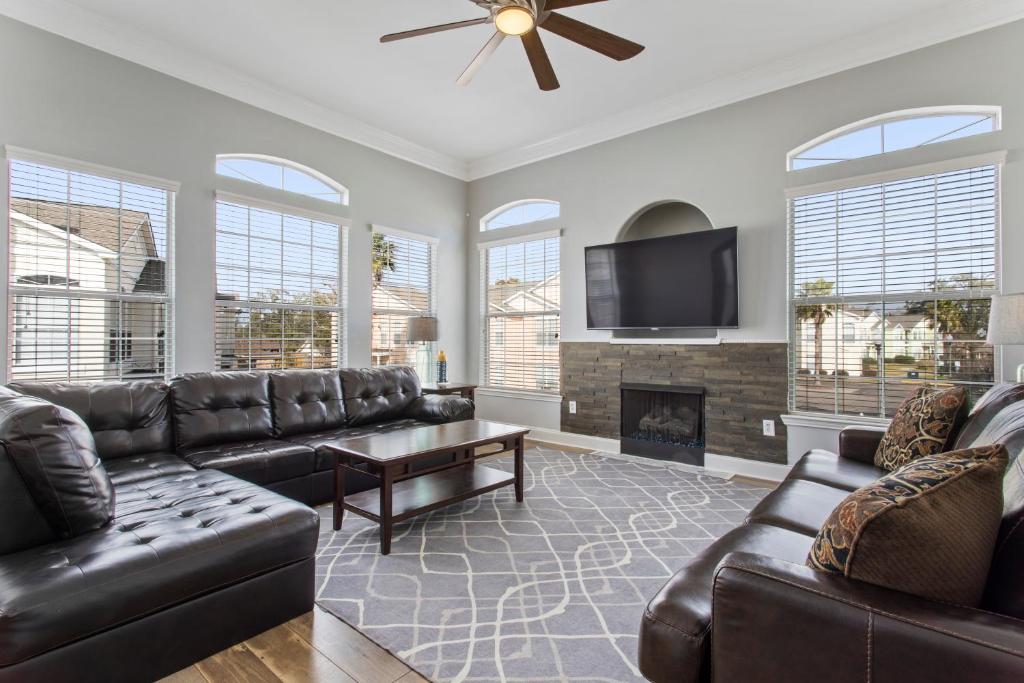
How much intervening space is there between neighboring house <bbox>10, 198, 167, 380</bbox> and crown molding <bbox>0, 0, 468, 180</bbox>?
3.77ft

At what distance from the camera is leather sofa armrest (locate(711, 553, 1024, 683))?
91cm

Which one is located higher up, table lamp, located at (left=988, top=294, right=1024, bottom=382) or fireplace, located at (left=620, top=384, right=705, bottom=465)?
table lamp, located at (left=988, top=294, right=1024, bottom=382)

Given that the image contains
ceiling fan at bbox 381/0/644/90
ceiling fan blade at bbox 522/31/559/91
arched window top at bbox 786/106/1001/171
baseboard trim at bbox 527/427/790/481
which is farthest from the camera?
baseboard trim at bbox 527/427/790/481

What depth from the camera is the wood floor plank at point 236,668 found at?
1678 millimetres

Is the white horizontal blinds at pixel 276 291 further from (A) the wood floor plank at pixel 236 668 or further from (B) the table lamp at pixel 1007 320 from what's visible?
(B) the table lamp at pixel 1007 320

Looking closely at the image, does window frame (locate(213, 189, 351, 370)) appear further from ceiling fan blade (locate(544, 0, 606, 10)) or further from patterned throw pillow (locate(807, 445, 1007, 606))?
patterned throw pillow (locate(807, 445, 1007, 606))

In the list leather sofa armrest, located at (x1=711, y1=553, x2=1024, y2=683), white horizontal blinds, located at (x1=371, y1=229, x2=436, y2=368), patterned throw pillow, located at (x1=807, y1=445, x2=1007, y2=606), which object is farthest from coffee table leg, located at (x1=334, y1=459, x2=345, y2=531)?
white horizontal blinds, located at (x1=371, y1=229, x2=436, y2=368)

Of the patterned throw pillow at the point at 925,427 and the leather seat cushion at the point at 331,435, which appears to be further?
the leather seat cushion at the point at 331,435

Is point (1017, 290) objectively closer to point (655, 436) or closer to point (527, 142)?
point (655, 436)

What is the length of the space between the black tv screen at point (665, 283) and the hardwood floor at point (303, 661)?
3.65 meters

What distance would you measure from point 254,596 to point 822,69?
16.3ft

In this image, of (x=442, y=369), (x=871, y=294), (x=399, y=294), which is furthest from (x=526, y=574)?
(x=399, y=294)

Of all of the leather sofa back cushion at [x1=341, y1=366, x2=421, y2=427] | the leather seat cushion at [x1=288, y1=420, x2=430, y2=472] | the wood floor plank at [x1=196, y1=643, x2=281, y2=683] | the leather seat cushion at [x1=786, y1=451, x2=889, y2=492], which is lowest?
the wood floor plank at [x1=196, y1=643, x2=281, y2=683]

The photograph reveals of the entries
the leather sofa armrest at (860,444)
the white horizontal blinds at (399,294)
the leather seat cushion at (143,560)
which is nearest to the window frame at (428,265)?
the white horizontal blinds at (399,294)
